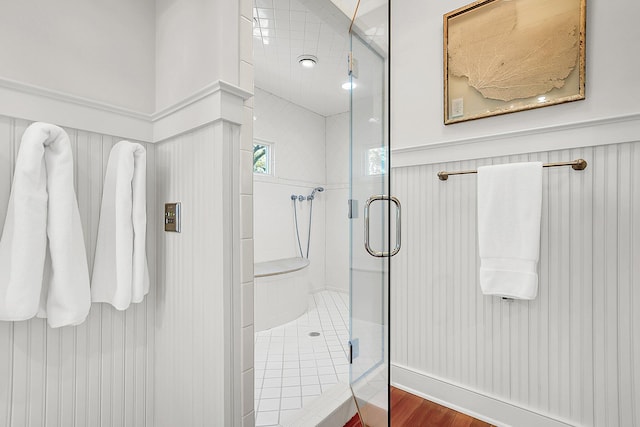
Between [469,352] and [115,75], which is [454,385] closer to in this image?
[469,352]

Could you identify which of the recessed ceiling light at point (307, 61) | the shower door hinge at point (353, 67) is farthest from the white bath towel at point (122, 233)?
the recessed ceiling light at point (307, 61)

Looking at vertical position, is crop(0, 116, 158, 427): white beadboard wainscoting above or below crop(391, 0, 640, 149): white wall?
below

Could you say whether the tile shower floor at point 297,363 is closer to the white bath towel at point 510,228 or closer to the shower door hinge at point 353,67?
the white bath towel at point 510,228

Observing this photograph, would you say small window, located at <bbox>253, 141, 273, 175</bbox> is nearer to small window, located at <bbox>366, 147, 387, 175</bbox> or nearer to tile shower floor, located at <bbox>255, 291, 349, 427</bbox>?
tile shower floor, located at <bbox>255, 291, 349, 427</bbox>

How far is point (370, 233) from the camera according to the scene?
1405mm

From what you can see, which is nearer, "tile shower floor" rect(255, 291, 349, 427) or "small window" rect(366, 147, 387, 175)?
"small window" rect(366, 147, 387, 175)

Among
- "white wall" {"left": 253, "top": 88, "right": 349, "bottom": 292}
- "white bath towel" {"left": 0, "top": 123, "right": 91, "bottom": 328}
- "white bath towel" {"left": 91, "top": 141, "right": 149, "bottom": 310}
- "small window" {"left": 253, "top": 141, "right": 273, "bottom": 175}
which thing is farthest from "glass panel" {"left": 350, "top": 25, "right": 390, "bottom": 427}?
"small window" {"left": 253, "top": 141, "right": 273, "bottom": 175}

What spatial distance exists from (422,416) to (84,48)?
2.38 metres

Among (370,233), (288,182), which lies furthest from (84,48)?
(288,182)

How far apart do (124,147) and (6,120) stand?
1.10ft

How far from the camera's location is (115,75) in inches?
48.8

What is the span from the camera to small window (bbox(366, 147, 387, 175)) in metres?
1.21

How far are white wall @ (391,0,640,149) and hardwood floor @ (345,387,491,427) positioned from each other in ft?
5.00

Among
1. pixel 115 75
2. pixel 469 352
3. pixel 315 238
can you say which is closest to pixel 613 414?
pixel 469 352
